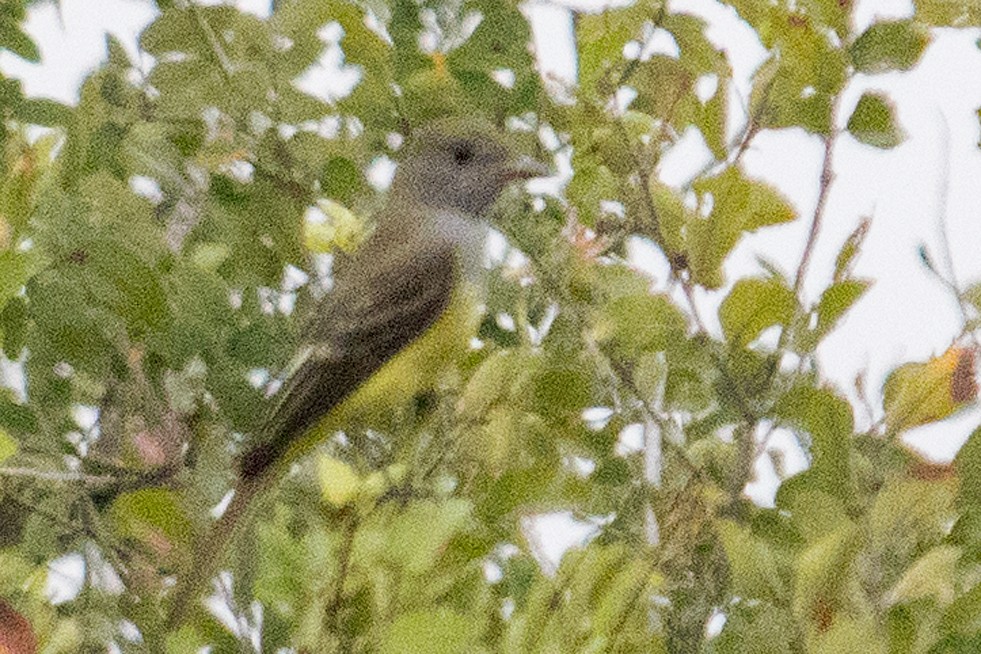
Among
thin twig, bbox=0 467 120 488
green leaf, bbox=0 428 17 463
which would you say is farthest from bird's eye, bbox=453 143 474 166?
green leaf, bbox=0 428 17 463

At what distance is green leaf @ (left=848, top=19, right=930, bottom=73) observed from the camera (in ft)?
3.48

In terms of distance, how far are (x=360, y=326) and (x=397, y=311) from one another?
0.24 ft

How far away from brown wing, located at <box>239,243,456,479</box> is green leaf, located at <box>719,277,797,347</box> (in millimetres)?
387

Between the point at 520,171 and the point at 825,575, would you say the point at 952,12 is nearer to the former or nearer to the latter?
the point at 825,575

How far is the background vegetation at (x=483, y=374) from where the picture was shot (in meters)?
0.79

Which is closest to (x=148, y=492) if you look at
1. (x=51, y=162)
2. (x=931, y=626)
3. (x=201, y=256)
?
(x=201, y=256)

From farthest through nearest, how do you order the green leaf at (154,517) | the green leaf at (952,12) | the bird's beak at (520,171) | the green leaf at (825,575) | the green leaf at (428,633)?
1. the bird's beak at (520,171)
2. the green leaf at (952,12)
3. the green leaf at (154,517)
4. the green leaf at (825,575)
5. the green leaf at (428,633)

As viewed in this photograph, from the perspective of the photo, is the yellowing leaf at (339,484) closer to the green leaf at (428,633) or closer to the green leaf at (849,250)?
the green leaf at (428,633)

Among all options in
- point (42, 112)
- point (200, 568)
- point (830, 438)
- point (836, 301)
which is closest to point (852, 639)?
point (830, 438)

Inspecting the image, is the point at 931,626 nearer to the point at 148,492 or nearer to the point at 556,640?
the point at 556,640

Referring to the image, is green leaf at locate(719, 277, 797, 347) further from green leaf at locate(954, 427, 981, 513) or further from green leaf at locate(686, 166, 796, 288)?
green leaf at locate(954, 427, 981, 513)

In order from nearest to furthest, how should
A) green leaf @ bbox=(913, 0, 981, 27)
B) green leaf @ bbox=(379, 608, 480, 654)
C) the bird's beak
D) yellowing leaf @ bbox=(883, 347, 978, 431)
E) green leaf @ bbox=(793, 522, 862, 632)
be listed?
green leaf @ bbox=(379, 608, 480, 654)
green leaf @ bbox=(793, 522, 862, 632)
yellowing leaf @ bbox=(883, 347, 978, 431)
green leaf @ bbox=(913, 0, 981, 27)
the bird's beak

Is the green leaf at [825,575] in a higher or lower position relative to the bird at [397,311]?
higher

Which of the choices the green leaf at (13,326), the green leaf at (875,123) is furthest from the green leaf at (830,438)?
the green leaf at (13,326)
